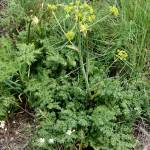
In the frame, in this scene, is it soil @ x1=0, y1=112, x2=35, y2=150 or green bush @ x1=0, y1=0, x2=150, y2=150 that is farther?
soil @ x1=0, y1=112, x2=35, y2=150

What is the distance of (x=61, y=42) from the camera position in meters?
2.85

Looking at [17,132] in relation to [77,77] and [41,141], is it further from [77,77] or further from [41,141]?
[77,77]

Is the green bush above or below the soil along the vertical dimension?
above

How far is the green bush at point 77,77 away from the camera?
2.49m

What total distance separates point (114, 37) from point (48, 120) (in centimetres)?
81

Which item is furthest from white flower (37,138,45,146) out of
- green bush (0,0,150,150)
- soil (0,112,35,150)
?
soil (0,112,35,150)

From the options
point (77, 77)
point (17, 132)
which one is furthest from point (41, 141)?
point (77, 77)

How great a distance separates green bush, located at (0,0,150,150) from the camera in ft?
8.16

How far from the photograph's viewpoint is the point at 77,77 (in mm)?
2760

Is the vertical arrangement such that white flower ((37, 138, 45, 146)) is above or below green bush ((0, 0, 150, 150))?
below

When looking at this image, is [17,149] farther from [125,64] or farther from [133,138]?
[125,64]

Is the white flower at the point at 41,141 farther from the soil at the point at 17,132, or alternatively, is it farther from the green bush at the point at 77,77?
the soil at the point at 17,132

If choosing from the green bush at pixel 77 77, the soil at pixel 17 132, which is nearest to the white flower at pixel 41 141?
the green bush at pixel 77 77

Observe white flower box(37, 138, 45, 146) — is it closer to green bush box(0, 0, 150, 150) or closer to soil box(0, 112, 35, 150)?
green bush box(0, 0, 150, 150)
